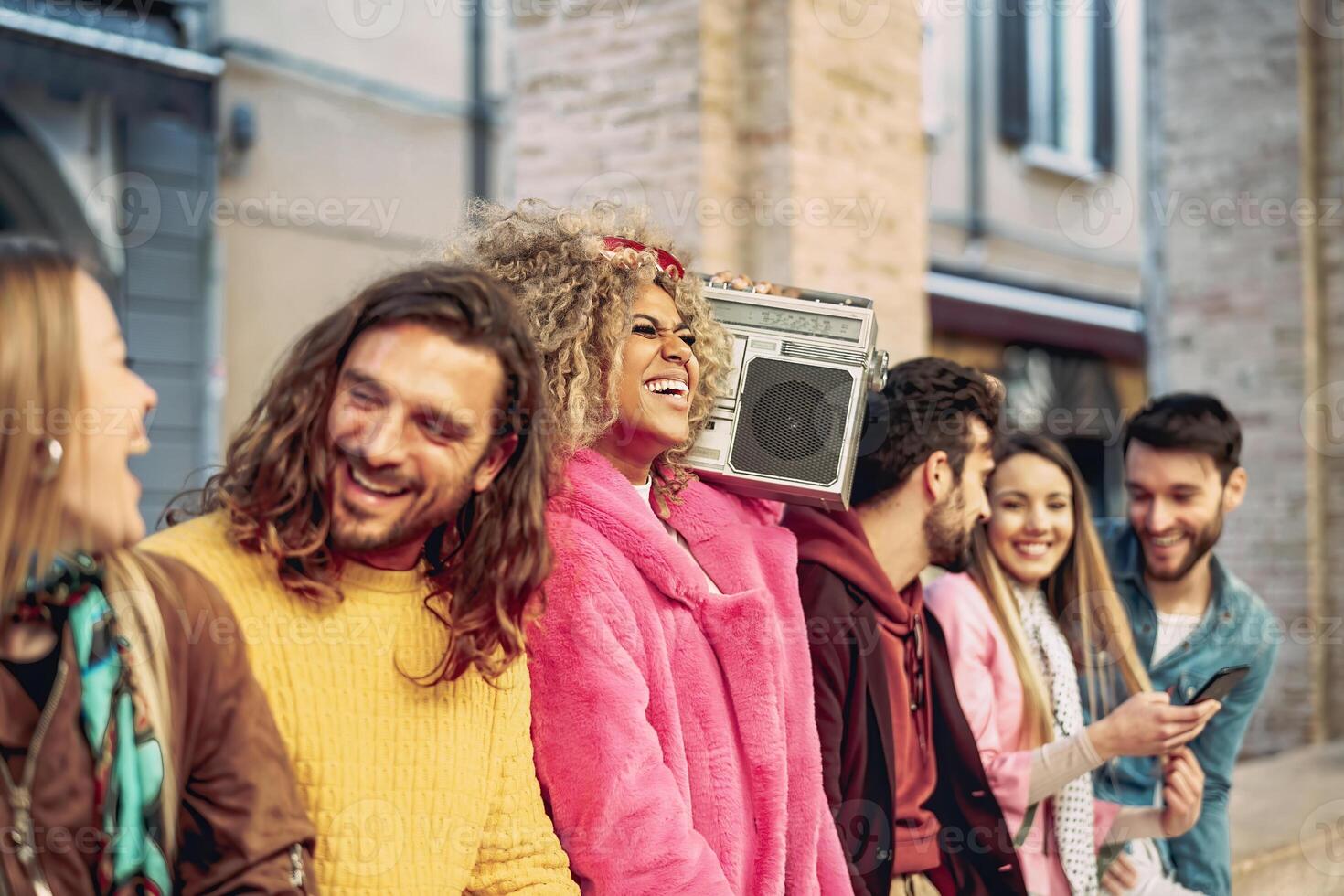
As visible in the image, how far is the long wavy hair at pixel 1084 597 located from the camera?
2.86m

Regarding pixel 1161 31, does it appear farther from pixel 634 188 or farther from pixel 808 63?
pixel 634 188

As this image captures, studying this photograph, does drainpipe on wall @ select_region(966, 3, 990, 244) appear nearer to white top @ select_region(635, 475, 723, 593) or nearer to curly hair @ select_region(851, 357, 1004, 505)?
curly hair @ select_region(851, 357, 1004, 505)

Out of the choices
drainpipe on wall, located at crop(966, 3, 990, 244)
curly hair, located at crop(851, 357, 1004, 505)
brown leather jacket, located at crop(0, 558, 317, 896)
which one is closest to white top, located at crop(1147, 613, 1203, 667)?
curly hair, located at crop(851, 357, 1004, 505)

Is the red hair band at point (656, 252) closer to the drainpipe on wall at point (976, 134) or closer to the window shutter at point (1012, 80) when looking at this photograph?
the drainpipe on wall at point (976, 134)

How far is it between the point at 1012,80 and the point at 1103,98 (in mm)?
1464

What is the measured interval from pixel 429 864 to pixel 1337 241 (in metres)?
7.16

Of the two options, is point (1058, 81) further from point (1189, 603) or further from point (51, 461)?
point (51, 461)

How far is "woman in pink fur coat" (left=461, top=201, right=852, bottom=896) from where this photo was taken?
1772 millimetres

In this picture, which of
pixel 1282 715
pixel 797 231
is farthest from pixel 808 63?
pixel 1282 715

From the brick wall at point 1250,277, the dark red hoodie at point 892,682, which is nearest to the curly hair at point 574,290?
the dark red hoodie at point 892,682

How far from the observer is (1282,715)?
714 cm

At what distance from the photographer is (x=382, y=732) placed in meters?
1.50

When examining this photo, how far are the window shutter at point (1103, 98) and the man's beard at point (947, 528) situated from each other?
1053cm

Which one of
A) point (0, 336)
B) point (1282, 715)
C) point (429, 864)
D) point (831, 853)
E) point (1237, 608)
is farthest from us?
point (1282, 715)
